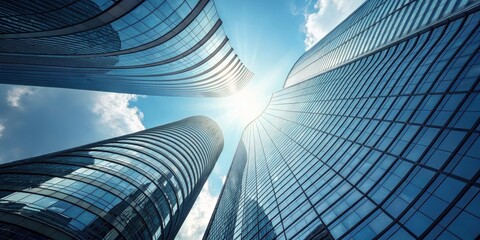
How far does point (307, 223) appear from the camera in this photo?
2083 centimetres

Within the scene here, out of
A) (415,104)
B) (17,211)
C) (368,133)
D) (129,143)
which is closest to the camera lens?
(17,211)

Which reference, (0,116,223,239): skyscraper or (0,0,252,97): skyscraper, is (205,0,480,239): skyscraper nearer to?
(0,116,223,239): skyscraper

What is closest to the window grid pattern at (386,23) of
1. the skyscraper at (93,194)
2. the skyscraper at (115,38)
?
the skyscraper at (115,38)

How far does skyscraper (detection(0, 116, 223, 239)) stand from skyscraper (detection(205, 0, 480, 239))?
12.3 metres

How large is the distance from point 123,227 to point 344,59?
55.4 m

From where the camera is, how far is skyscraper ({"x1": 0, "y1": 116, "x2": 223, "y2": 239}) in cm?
1705

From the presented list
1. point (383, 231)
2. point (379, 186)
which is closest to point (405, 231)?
point (383, 231)

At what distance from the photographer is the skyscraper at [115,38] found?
20.7 meters

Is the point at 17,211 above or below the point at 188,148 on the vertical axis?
above

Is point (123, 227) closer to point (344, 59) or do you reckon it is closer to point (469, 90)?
point (469, 90)

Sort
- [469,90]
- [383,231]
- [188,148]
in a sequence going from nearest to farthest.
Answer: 1. [383,231]
2. [469,90]
3. [188,148]

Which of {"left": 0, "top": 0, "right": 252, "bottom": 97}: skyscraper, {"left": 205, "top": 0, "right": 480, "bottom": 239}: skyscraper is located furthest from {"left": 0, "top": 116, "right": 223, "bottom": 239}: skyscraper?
{"left": 0, "top": 0, "right": 252, "bottom": 97}: skyscraper

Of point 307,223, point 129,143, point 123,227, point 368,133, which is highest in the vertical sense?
point 129,143

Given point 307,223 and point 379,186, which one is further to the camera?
point 307,223
